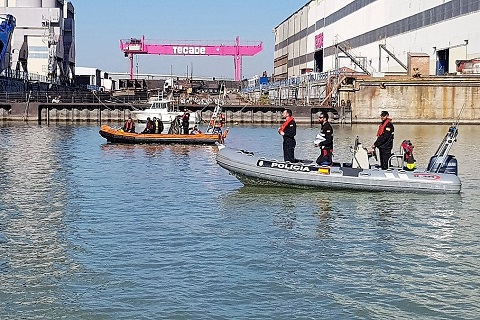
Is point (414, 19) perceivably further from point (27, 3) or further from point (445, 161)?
point (27, 3)

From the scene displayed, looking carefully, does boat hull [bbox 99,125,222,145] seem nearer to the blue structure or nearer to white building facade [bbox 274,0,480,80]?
white building facade [bbox 274,0,480,80]

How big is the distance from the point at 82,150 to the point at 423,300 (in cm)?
2484

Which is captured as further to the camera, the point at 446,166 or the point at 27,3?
the point at 27,3

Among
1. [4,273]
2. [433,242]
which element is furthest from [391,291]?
[4,273]

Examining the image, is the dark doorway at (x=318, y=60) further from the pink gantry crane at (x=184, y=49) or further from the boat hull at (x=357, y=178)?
the boat hull at (x=357, y=178)

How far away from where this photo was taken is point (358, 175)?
17.3m

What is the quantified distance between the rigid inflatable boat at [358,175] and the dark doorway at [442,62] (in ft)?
133

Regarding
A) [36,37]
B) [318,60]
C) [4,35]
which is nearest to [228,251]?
[4,35]

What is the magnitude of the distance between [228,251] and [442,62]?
48.9 m

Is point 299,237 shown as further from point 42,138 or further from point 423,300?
point 42,138

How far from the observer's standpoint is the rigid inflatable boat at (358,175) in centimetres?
1717

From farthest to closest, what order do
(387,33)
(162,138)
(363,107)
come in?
1. (387,33)
2. (363,107)
3. (162,138)

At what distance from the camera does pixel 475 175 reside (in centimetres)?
2275

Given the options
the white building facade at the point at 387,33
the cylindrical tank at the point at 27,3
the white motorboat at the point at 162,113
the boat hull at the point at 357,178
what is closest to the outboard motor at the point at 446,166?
the boat hull at the point at 357,178
